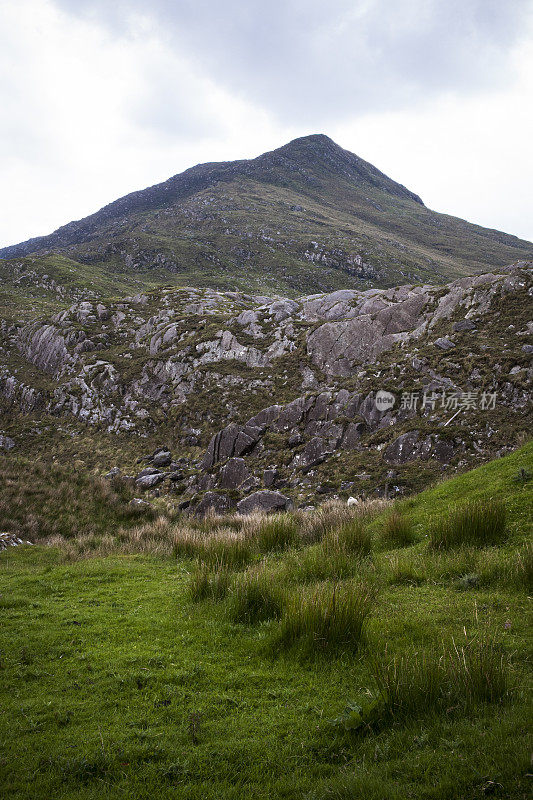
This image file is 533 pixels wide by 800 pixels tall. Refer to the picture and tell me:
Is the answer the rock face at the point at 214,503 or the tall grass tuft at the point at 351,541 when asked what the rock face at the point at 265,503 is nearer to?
the rock face at the point at 214,503

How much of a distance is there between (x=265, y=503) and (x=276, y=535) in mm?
6375

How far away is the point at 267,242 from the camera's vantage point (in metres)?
119

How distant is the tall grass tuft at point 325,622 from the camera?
4.86 metres

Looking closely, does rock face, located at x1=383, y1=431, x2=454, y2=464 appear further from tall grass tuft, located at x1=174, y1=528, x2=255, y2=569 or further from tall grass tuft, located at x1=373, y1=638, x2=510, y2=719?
tall grass tuft, located at x1=373, y1=638, x2=510, y2=719

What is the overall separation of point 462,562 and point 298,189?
664 feet

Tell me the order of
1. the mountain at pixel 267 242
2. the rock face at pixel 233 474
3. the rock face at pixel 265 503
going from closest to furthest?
the rock face at pixel 265 503, the rock face at pixel 233 474, the mountain at pixel 267 242

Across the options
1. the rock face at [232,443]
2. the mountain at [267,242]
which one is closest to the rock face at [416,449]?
the rock face at [232,443]

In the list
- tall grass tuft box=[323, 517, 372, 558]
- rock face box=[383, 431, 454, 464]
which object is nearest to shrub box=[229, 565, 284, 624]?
tall grass tuft box=[323, 517, 372, 558]

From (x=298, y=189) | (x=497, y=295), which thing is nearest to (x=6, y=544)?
(x=497, y=295)

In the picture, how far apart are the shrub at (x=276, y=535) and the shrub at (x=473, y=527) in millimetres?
3599

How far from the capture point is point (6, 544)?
12.3m

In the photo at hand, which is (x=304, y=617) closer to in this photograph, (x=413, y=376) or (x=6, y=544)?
(x=6, y=544)

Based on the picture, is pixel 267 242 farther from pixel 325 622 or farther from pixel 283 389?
pixel 325 622

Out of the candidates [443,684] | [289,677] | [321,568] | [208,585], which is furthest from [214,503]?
[443,684]
